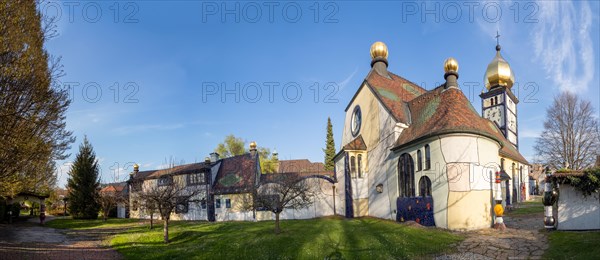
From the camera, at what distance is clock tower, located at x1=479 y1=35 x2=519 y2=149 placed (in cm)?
4328

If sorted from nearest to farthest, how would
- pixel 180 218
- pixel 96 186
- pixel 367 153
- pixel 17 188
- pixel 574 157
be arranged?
1. pixel 17 188
2. pixel 367 153
3. pixel 574 157
4. pixel 180 218
5. pixel 96 186

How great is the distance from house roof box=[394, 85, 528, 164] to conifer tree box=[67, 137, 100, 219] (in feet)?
111

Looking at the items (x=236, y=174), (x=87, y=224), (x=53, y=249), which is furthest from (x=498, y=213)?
(x=87, y=224)

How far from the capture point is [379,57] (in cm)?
3238

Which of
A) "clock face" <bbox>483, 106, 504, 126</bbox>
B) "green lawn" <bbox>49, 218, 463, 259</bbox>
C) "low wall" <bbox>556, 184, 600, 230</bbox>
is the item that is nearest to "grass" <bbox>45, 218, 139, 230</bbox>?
"green lawn" <bbox>49, 218, 463, 259</bbox>

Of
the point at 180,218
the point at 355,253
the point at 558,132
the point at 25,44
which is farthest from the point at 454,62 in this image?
the point at 180,218

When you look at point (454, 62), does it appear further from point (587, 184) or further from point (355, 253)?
point (355, 253)

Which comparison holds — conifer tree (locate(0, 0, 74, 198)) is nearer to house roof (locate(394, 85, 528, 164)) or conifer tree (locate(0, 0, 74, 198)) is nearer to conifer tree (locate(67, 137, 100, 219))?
house roof (locate(394, 85, 528, 164))

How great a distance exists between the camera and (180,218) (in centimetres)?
3553

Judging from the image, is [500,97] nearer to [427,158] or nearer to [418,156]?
[418,156]

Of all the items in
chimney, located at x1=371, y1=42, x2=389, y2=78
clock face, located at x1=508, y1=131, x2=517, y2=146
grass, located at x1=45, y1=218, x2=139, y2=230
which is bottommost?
grass, located at x1=45, y1=218, x2=139, y2=230

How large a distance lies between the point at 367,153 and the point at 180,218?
67.8 ft

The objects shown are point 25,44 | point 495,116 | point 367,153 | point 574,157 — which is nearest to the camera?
point 25,44

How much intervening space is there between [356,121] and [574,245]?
19.0 meters
